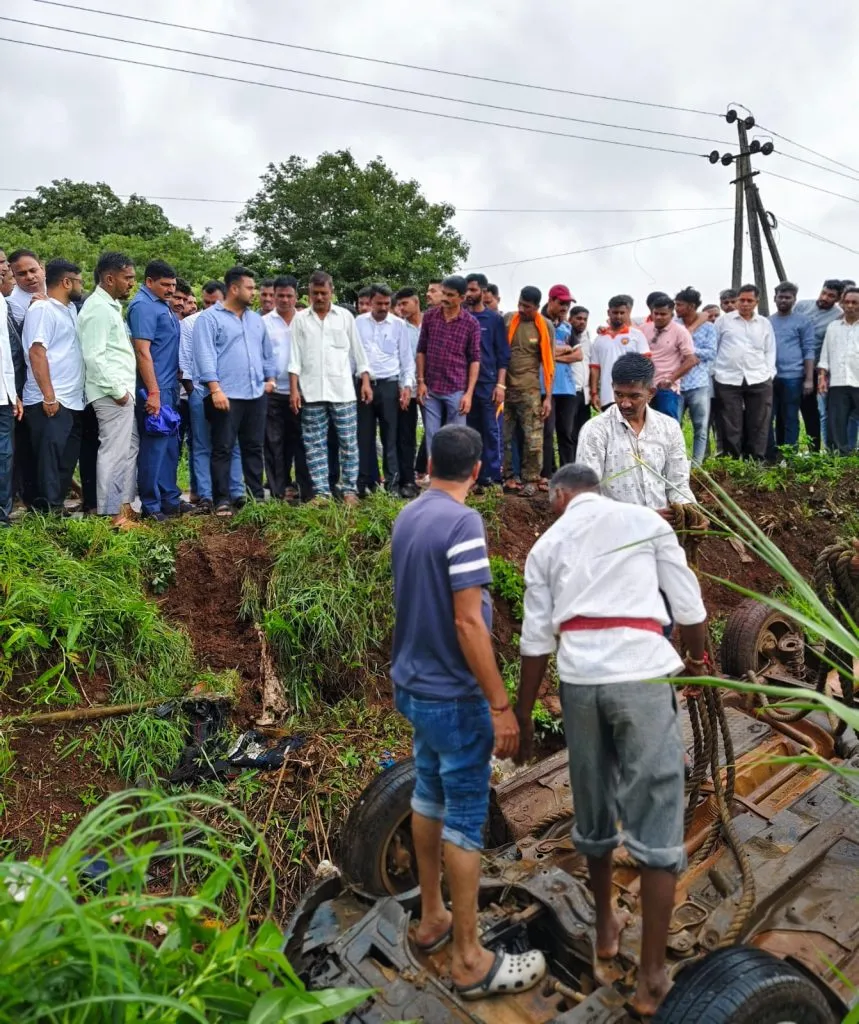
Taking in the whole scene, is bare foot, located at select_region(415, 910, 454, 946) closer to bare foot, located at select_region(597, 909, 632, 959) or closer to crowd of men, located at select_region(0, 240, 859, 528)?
bare foot, located at select_region(597, 909, 632, 959)

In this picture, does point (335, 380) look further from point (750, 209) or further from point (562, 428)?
point (750, 209)

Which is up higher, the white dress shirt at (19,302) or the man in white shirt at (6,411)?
the white dress shirt at (19,302)

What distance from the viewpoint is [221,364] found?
716 centimetres

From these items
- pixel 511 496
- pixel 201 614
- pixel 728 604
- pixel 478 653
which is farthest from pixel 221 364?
pixel 728 604

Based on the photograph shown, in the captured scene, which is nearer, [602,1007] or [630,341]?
[602,1007]

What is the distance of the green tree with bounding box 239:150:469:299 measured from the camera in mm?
26234

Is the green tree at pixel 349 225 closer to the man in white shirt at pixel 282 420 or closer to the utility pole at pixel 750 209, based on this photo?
the utility pole at pixel 750 209

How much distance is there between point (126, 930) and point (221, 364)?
563 centimetres

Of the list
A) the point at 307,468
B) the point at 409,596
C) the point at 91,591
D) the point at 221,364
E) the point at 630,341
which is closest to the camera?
the point at 409,596

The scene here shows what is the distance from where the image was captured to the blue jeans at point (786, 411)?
10.6 metres

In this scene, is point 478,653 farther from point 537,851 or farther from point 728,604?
point 728,604

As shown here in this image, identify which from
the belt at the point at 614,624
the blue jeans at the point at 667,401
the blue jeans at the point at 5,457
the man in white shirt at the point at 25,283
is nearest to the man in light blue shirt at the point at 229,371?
the man in white shirt at the point at 25,283

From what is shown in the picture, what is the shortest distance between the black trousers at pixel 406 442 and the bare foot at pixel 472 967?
5.73 meters

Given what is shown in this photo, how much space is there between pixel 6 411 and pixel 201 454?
1695 mm
